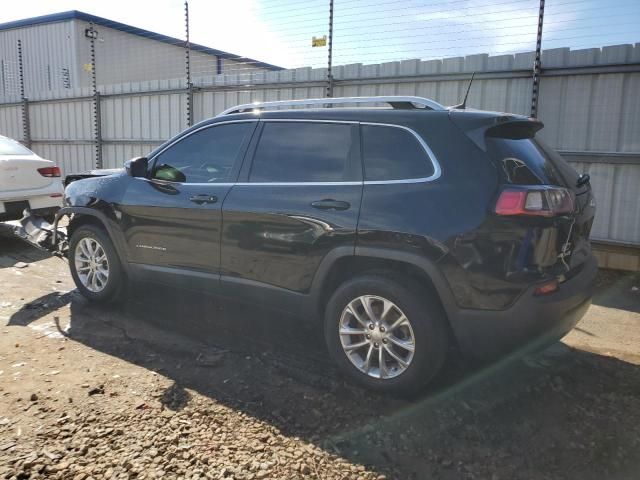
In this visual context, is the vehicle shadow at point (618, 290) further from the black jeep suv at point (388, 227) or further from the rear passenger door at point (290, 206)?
the rear passenger door at point (290, 206)

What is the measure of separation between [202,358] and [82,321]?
4.67 feet

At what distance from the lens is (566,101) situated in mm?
6375

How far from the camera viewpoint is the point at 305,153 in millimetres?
3674

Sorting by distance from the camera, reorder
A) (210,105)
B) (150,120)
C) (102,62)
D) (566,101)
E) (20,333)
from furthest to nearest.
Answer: (102,62) < (150,120) < (210,105) < (566,101) < (20,333)

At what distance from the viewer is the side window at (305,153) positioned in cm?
348

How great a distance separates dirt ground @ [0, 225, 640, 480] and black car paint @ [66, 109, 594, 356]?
547 mm

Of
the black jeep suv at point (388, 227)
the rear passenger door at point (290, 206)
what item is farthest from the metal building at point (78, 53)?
the rear passenger door at point (290, 206)

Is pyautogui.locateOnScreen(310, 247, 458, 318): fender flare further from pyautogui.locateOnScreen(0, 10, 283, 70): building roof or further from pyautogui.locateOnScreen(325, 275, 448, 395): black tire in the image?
pyautogui.locateOnScreen(0, 10, 283, 70): building roof

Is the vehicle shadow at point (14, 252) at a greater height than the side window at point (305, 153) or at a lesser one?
lesser

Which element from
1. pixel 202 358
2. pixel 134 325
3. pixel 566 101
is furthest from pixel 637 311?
pixel 134 325

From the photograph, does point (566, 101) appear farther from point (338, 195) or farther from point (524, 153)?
point (338, 195)

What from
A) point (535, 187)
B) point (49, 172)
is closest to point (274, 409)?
point (535, 187)

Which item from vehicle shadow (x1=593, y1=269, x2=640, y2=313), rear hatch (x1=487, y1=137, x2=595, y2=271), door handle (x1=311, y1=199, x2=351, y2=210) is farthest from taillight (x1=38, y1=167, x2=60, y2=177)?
vehicle shadow (x1=593, y1=269, x2=640, y2=313)

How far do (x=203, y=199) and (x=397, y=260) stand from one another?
1672mm
